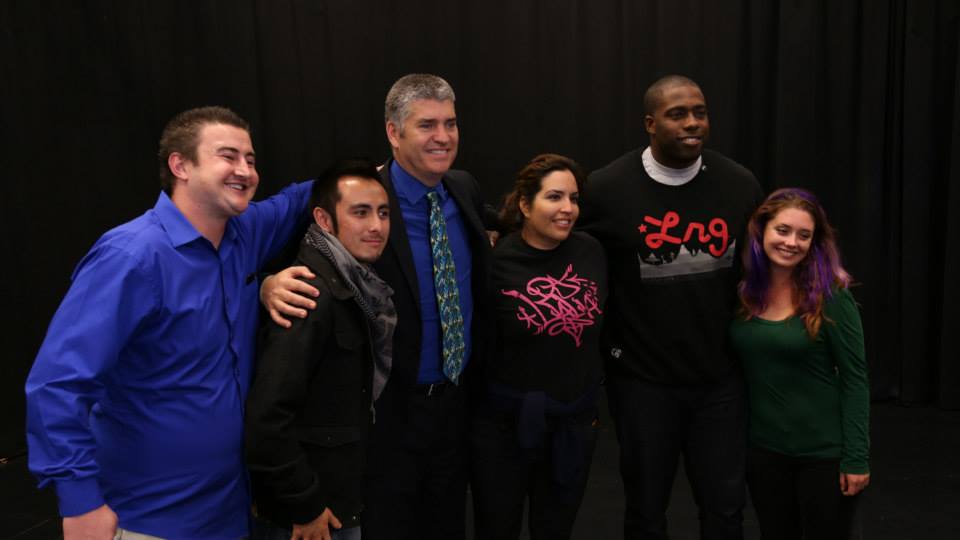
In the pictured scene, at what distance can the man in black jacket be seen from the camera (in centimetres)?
163

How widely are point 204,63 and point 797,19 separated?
352 centimetres

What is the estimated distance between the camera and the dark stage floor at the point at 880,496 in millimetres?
3135

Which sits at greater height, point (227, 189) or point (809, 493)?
point (227, 189)

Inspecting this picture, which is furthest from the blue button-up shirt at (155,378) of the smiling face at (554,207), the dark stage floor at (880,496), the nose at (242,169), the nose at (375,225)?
the dark stage floor at (880,496)

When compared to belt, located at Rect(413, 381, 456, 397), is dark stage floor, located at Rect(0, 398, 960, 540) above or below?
below

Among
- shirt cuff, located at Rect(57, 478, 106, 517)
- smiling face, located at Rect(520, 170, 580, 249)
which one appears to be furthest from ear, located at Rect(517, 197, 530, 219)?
shirt cuff, located at Rect(57, 478, 106, 517)

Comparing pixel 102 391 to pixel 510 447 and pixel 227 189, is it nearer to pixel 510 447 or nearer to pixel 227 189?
pixel 227 189

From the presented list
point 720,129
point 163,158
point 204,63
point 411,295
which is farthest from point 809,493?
point 204,63

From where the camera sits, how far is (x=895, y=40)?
4516mm

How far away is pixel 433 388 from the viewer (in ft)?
7.11

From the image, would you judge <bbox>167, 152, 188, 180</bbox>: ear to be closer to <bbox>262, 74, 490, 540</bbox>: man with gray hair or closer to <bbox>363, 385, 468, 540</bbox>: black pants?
<bbox>262, 74, 490, 540</bbox>: man with gray hair

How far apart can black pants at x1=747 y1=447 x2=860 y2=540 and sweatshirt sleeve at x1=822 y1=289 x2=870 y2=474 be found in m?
0.07

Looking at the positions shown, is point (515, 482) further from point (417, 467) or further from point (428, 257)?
point (428, 257)

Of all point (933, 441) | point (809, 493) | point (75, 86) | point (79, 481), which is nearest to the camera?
point (79, 481)
